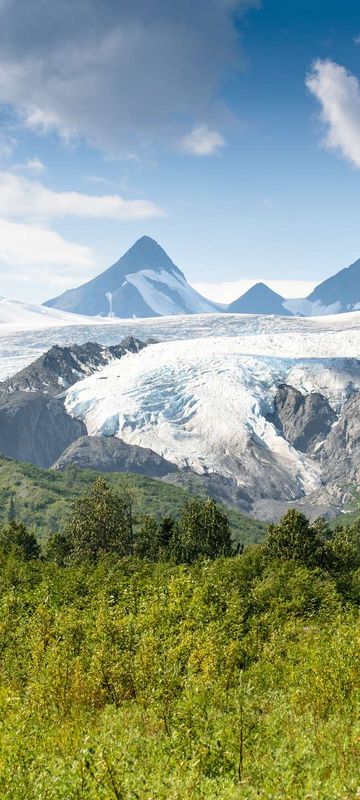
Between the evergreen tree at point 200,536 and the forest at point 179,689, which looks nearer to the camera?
the forest at point 179,689

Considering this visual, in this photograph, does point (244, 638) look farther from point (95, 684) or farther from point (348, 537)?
point (348, 537)

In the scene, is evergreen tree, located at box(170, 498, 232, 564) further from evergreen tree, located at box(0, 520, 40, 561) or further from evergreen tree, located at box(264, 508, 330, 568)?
evergreen tree, located at box(0, 520, 40, 561)

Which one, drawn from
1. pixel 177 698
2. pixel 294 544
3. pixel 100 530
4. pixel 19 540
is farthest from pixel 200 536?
pixel 177 698

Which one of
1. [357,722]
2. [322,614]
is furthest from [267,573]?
[357,722]

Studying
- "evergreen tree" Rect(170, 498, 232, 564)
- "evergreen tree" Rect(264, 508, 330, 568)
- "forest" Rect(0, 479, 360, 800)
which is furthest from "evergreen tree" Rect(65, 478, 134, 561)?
"forest" Rect(0, 479, 360, 800)

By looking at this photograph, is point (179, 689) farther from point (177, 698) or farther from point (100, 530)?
point (100, 530)

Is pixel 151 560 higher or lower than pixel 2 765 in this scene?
lower

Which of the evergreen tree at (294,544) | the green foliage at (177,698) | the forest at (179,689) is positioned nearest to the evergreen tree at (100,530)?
the evergreen tree at (294,544)

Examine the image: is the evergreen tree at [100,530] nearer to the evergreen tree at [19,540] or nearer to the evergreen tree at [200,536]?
the evergreen tree at [19,540]
